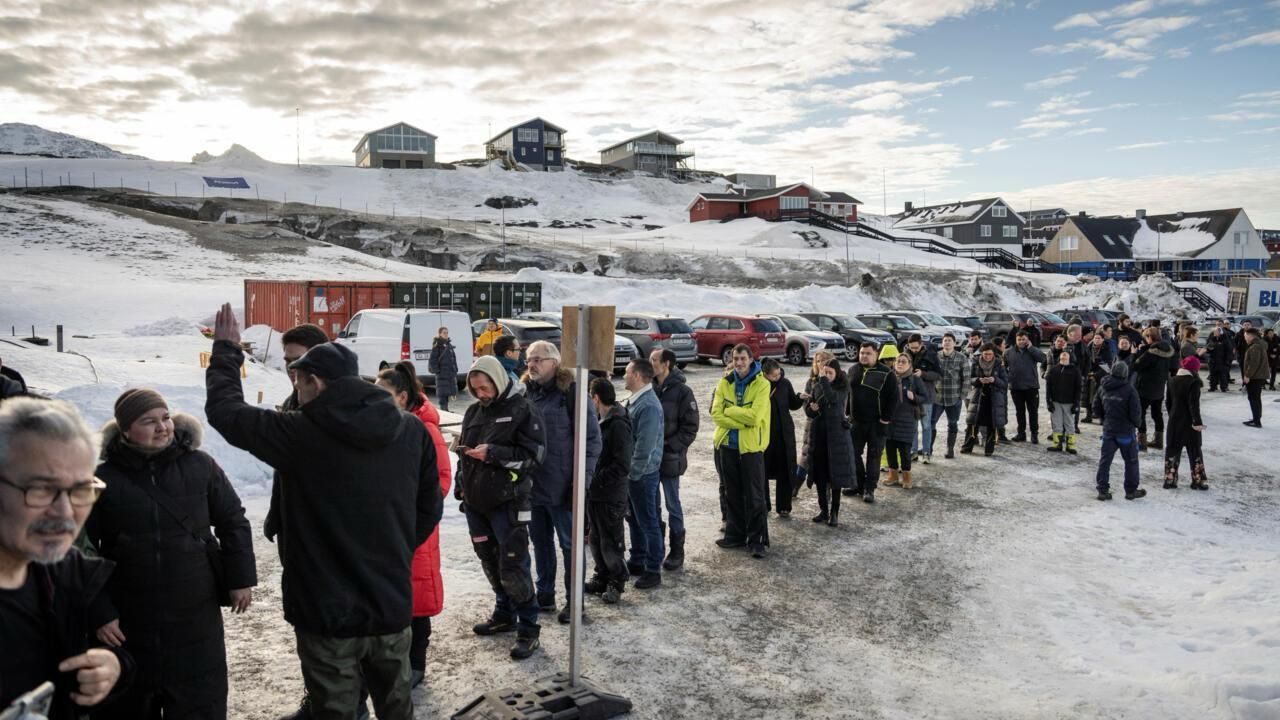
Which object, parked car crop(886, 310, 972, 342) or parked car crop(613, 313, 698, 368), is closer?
parked car crop(613, 313, 698, 368)

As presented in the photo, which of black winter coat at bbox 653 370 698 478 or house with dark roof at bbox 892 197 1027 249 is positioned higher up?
house with dark roof at bbox 892 197 1027 249

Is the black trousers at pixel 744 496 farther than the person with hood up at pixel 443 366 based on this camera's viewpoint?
No

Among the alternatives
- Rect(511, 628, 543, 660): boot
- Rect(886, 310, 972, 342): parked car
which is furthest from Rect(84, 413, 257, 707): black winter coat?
Rect(886, 310, 972, 342): parked car

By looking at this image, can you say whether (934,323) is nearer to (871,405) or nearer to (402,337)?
(402,337)

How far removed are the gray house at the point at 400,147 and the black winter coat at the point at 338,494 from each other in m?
98.5

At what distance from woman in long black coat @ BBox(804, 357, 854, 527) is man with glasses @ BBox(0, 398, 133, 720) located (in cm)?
Result: 727

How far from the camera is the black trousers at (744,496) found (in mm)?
7656

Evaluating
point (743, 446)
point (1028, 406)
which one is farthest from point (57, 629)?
point (1028, 406)

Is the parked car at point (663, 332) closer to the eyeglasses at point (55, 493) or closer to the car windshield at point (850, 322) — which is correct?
the car windshield at point (850, 322)

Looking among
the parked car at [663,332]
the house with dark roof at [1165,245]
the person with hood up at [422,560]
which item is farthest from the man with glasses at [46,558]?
the house with dark roof at [1165,245]

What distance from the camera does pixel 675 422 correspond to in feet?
24.4

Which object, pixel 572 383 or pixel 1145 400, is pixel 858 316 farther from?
pixel 572 383

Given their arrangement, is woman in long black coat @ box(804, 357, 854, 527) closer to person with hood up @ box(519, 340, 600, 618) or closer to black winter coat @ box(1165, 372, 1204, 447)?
person with hood up @ box(519, 340, 600, 618)

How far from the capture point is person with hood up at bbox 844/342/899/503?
9.61 meters
